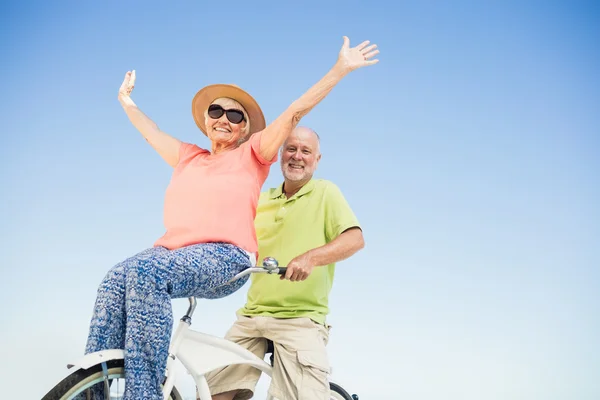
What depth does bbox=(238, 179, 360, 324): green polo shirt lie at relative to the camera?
15.2ft

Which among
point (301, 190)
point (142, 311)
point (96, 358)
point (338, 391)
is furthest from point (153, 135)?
point (338, 391)

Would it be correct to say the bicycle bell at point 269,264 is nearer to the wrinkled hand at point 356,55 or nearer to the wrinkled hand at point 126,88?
the wrinkled hand at point 356,55

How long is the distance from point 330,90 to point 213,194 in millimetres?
925

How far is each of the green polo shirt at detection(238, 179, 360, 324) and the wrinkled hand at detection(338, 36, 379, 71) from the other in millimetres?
981

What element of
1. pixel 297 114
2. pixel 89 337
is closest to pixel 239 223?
pixel 297 114

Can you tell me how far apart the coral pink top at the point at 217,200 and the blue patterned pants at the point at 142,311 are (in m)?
0.23

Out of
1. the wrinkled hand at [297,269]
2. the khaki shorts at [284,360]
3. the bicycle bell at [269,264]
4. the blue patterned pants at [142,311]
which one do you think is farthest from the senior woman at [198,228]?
the khaki shorts at [284,360]

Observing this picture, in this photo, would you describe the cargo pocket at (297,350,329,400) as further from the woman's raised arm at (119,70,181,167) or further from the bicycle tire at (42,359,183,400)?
the woman's raised arm at (119,70,181,167)

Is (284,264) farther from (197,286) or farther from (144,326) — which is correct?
(144,326)

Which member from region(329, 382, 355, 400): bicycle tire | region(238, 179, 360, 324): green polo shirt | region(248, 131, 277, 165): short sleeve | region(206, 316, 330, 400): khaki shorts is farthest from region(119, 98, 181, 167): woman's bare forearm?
region(329, 382, 355, 400): bicycle tire

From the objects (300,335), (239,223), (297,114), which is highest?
(297,114)

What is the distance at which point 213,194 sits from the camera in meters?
3.83

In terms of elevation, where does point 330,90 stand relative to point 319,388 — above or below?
above

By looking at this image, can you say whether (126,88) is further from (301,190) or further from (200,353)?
(200,353)
